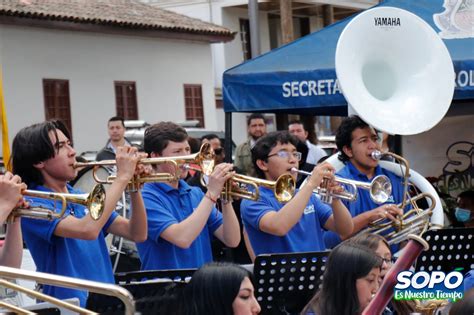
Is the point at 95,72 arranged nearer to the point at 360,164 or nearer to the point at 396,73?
the point at 396,73

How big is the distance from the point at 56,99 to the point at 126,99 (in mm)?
2388

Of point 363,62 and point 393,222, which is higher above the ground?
point 363,62

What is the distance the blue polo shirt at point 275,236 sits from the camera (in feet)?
18.1

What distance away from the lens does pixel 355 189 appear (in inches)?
226

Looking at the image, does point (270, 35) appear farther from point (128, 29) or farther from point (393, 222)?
point (393, 222)

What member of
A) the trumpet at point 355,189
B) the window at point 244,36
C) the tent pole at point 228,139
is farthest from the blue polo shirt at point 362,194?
the window at point 244,36

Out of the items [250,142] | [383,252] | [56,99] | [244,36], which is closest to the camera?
[383,252]

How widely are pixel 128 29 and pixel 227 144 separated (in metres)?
14.8

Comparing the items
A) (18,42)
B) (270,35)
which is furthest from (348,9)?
(18,42)

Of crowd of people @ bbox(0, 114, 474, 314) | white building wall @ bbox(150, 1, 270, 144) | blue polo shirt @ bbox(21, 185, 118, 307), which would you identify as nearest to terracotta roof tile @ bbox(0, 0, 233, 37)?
white building wall @ bbox(150, 1, 270, 144)

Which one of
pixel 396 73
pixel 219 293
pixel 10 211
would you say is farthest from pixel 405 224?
pixel 10 211

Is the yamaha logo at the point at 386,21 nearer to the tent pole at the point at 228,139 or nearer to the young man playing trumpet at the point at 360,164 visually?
the young man playing trumpet at the point at 360,164

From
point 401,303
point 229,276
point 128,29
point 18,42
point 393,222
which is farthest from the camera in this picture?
point 128,29

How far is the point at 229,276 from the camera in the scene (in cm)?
375
